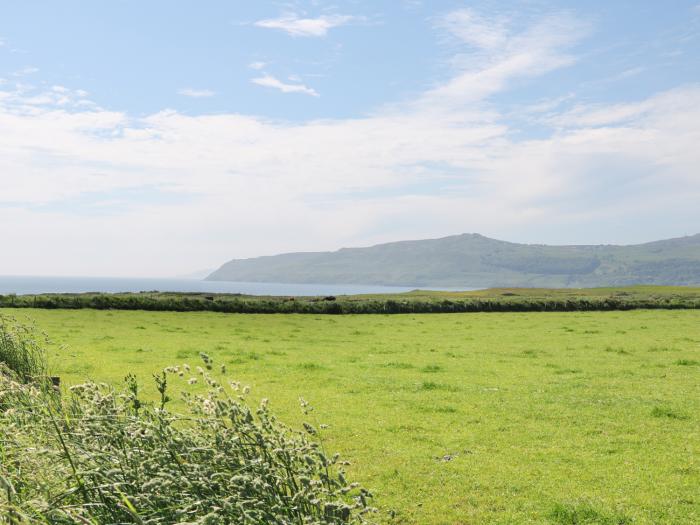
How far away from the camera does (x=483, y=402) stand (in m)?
20.5

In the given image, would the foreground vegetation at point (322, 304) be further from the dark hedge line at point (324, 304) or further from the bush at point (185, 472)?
the bush at point (185, 472)

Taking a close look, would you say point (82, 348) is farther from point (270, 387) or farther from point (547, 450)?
point (547, 450)

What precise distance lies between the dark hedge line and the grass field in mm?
12573

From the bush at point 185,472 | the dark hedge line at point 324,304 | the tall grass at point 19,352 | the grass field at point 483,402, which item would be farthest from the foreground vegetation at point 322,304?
the bush at point 185,472

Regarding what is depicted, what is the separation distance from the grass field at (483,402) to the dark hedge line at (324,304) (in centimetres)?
1257

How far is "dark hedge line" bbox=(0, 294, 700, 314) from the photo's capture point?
58438mm

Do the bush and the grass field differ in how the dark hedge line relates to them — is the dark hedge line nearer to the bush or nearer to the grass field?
the grass field

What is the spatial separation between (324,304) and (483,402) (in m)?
42.2

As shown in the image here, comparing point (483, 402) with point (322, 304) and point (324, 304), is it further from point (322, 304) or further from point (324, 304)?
point (322, 304)

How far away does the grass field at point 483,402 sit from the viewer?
39.9 ft

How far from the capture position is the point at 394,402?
20.8 m

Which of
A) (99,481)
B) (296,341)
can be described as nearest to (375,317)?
(296,341)

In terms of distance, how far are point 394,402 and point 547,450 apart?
6.67 m

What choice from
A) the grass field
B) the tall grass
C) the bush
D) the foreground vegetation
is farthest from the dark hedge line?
the bush
